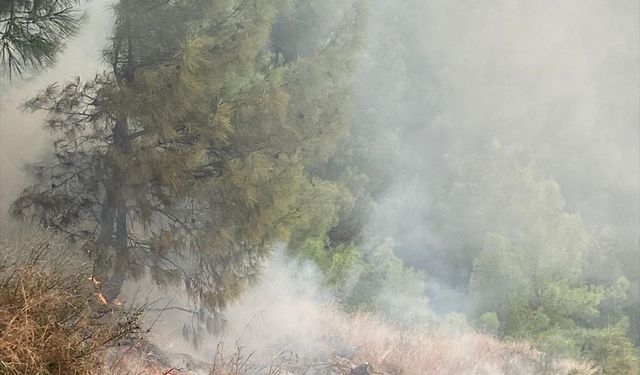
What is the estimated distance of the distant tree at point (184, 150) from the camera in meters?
6.16

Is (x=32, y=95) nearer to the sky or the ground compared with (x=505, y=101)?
nearer to the ground

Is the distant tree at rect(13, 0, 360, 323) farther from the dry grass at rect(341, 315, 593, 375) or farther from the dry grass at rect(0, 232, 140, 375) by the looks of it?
the dry grass at rect(0, 232, 140, 375)

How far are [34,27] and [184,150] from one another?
1.58 metres

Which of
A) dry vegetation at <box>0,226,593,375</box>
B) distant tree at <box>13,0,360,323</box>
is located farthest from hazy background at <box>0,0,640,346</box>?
dry vegetation at <box>0,226,593,375</box>

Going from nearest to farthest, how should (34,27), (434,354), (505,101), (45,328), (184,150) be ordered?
(45,328) → (34,27) → (184,150) → (434,354) → (505,101)

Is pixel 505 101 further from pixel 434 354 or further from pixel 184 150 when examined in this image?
pixel 184 150

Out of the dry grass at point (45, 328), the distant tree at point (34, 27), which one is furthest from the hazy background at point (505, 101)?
the dry grass at point (45, 328)

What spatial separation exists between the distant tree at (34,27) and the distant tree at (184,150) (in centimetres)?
69

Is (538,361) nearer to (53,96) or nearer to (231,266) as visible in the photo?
(231,266)

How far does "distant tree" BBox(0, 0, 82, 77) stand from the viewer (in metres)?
5.24

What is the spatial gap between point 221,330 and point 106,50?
3.07 meters

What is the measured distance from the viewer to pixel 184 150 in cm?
621

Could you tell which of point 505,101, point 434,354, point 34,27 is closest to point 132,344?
point 34,27

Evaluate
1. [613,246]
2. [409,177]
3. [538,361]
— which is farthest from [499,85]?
[538,361]
